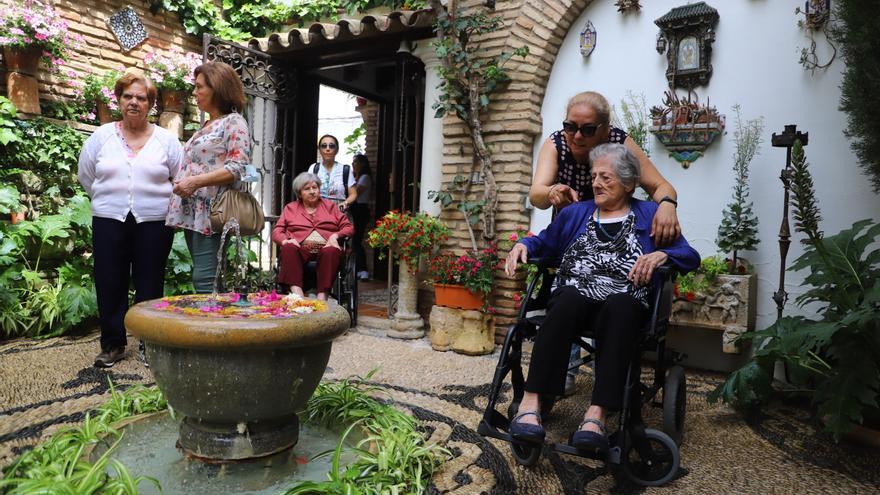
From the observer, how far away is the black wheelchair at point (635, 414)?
218 cm

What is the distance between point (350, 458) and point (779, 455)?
74.5 inches

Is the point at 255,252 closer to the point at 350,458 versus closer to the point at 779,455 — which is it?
the point at 350,458

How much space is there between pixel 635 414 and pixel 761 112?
2748 millimetres

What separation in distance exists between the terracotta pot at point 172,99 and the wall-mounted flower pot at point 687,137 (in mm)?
5000

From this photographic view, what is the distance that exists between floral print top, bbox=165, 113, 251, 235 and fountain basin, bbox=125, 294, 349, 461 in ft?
3.65

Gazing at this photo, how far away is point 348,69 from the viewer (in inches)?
287

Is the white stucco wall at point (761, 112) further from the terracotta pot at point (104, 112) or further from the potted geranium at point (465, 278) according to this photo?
the terracotta pot at point (104, 112)

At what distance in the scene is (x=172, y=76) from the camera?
634 centimetres

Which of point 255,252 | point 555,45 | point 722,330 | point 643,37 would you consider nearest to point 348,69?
point 255,252

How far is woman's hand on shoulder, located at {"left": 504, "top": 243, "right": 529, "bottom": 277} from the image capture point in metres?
2.55

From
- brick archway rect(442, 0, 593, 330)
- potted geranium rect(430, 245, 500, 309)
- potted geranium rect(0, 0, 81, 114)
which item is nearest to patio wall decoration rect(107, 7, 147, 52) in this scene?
potted geranium rect(0, 0, 81, 114)

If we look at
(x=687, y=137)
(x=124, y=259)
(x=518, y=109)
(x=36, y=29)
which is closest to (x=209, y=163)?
(x=124, y=259)

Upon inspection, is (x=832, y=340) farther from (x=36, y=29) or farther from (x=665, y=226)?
(x=36, y=29)

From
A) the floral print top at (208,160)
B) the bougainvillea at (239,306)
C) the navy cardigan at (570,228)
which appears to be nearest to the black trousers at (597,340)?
the navy cardigan at (570,228)
